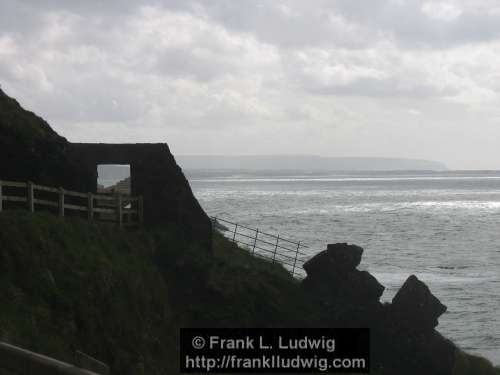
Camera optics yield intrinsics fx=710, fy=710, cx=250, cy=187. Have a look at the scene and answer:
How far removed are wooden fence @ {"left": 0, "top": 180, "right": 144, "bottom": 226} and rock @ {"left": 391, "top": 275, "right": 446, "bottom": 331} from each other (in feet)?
30.3

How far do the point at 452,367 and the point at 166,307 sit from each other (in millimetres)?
9979

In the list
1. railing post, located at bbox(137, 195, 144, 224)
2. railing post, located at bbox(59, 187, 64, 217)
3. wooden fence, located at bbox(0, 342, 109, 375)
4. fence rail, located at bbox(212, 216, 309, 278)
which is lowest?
fence rail, located at bbox(212, 216, 309, 278)

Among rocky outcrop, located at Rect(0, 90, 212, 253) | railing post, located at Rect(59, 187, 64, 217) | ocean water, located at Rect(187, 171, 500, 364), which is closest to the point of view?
railing post, located at Rect(59, 187, 64, 217)

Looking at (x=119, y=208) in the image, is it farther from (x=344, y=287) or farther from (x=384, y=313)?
(x=384, y=313)

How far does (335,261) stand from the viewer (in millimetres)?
25062

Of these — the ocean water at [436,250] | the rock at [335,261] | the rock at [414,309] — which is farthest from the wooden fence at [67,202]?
the ocean water at [436,250]

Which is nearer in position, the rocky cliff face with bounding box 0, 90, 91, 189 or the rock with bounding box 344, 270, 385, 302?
the rocky cliff face with bounding box 0, 90, 91, 189

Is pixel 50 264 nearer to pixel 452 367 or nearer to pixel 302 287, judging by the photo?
pixel 302 287

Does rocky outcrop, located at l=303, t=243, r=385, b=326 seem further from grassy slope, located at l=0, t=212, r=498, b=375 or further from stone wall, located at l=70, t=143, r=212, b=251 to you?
stone wall, located at l=70, t=143, r=212, b=251

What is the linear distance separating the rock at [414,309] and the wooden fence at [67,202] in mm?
9223

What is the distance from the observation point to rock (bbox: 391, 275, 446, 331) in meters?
24.1

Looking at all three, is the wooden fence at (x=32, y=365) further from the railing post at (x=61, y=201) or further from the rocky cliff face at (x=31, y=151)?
the rocky cliff face at (x=31, y=151)

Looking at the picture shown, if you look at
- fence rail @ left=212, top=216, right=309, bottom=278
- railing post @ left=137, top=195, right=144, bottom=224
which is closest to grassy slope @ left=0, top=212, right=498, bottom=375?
railing post @ left=137, top=195, right=144, bottom=224

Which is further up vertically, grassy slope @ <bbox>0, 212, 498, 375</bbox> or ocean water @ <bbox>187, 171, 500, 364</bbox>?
grassy slope @ <bbox>0, 212, 498, 375</bbox>
